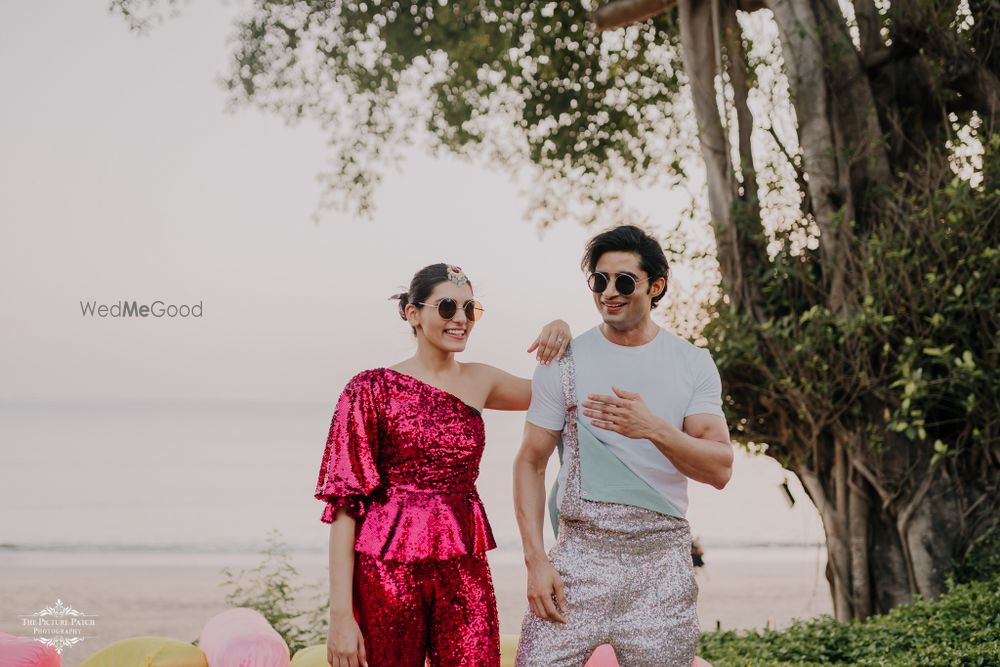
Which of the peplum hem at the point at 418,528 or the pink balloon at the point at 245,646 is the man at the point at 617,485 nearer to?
the peplum hem at the point at 418,528

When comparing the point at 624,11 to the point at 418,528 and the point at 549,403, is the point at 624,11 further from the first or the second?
the point at 418,528

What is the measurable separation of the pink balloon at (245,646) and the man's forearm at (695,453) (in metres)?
1.77

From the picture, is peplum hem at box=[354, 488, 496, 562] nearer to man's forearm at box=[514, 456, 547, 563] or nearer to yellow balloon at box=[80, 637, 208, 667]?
man's forearm at box=[514, 456, 547, 563]

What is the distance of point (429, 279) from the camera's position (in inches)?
101

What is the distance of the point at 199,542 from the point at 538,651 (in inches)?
488

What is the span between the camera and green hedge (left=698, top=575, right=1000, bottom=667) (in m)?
4.37

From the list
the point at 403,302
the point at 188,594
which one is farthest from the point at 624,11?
the point at 188,594

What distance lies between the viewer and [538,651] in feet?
7.70

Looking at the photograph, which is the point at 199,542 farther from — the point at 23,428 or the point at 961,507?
the point at 961,507

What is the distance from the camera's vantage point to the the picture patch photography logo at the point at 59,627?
256 inches

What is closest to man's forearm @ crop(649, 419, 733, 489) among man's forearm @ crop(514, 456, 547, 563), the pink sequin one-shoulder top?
man's forearm @ crop(514, 456, 547, 563)

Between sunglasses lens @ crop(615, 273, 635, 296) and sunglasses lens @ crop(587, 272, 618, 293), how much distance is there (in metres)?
0.03

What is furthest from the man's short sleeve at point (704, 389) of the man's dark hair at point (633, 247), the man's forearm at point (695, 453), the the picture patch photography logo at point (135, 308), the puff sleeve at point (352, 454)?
the the picture patch photography logo at point (135, 308)

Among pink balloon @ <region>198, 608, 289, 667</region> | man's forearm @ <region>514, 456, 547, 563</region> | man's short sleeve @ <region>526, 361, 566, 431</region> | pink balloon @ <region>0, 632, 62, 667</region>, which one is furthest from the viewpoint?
pink balloon @ <region>0, 632, 62, 667</region>
